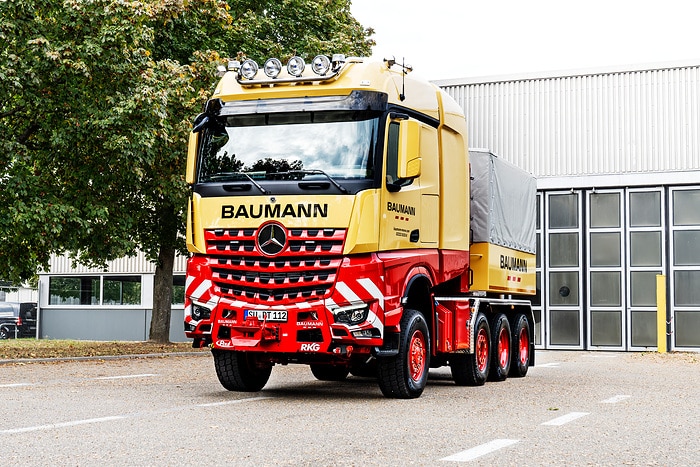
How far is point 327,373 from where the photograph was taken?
15.5 meters

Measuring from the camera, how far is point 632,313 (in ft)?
97.8

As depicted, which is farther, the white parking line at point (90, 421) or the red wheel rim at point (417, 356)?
the red wheel rim at point (417, 356)

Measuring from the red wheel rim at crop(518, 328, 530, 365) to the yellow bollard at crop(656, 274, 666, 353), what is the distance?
12447 millimetres

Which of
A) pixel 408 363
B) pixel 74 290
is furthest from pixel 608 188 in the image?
pixel 74 290

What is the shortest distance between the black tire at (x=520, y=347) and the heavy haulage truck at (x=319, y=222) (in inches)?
156

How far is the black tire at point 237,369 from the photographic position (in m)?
12.6

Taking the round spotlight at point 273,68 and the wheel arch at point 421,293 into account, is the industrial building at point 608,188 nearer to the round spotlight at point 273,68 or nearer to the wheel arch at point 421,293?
the wheel arch at point 421,293

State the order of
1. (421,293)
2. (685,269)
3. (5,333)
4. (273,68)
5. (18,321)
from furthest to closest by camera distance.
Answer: (5,333), (18,321), (685,269), (421,293), (273,68)

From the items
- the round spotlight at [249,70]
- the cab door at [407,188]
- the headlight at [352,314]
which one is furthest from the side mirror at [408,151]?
the round spotlight at [249,70]

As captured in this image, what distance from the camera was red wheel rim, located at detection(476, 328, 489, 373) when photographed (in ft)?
49.2

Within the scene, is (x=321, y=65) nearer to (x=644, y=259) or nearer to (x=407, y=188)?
(x=407, y=188)

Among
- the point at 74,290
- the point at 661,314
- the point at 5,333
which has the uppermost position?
the point at 74,290

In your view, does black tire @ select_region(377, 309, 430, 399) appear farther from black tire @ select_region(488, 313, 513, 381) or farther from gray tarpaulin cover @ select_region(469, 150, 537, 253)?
black tire @ select_region(488, 313, 513, 381)

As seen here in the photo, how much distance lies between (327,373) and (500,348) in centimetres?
270
